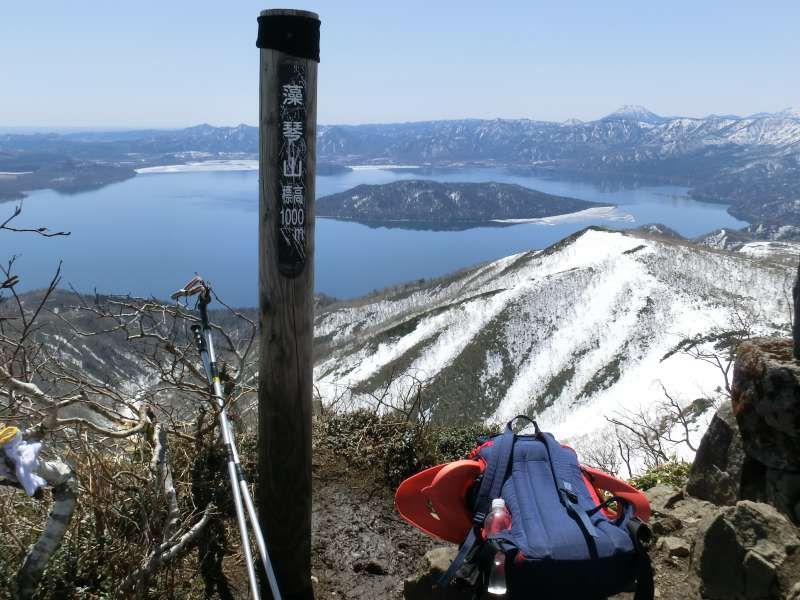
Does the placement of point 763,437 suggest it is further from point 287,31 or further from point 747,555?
point 287,31

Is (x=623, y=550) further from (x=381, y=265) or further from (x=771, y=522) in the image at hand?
(x=381, y=265)

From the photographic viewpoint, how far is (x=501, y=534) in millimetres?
2412

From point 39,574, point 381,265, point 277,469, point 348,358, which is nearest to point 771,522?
point 277,469

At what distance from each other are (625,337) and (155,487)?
191ft

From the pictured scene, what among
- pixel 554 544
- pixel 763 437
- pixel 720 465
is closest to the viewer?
pixel 554 544

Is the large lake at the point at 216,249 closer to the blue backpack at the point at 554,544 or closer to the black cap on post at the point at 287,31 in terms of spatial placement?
the black cap on post at the point at 287,31

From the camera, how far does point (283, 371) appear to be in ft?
9.55

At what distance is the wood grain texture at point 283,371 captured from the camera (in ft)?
8.82

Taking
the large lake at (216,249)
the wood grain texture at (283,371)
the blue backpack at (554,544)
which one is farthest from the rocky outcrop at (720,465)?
the large lake at (216,249)

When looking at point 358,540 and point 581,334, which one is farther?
point 581,334

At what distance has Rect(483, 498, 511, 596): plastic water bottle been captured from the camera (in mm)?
2143

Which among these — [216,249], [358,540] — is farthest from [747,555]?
[216,249]

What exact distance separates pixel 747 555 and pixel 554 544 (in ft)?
3.55

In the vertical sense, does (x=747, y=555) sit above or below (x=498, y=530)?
below
